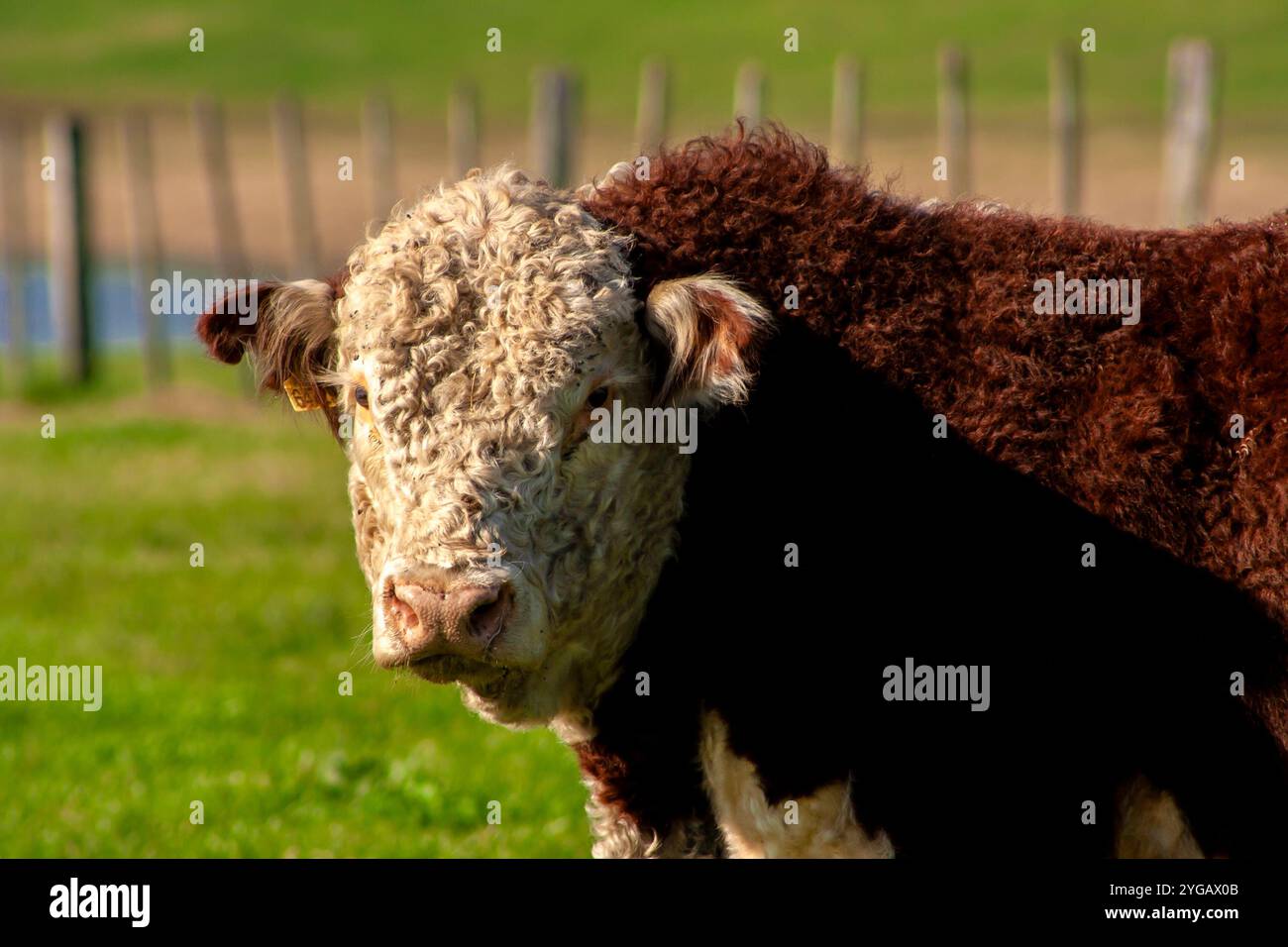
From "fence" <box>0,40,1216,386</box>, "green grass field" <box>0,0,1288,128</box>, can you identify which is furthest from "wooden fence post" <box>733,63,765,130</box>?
"green grass field" <box>0,0,1288,128</box>

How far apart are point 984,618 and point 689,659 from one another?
89cm

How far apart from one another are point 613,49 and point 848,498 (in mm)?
46646

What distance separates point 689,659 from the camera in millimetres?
5074

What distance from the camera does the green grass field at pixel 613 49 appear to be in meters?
42.2

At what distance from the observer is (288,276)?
81.4 feet

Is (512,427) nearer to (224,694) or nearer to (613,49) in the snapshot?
(224,694)

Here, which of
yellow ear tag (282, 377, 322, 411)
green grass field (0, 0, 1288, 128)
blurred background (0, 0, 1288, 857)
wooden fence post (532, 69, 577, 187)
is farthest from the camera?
green grass field (0, 0, 1288, 128)

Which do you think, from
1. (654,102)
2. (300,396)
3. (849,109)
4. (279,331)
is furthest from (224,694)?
(849,109)

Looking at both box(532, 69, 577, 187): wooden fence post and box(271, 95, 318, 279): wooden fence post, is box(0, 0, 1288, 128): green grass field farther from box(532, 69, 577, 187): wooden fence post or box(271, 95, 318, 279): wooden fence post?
box(532, 69, 577, 187): wooden fence post

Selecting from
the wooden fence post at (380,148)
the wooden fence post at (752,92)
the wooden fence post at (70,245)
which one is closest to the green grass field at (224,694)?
the wooden fence post at (70,245)

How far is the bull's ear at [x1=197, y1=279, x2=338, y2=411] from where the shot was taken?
523cm

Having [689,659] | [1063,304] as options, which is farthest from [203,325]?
[1063,304]

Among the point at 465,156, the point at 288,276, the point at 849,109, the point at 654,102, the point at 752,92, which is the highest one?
the point at 752,92

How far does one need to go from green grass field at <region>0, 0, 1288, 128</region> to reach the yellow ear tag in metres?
33.8
